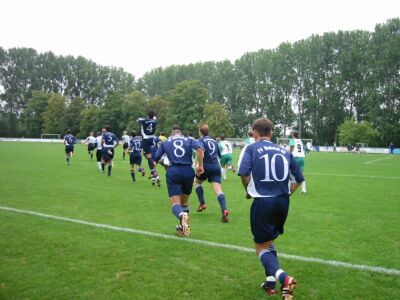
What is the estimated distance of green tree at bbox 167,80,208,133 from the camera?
75938mm

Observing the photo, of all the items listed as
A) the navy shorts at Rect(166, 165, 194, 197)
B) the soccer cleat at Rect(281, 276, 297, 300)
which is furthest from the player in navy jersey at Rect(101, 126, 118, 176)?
the soccer cleat at Rect(281, 276, 297, 300)

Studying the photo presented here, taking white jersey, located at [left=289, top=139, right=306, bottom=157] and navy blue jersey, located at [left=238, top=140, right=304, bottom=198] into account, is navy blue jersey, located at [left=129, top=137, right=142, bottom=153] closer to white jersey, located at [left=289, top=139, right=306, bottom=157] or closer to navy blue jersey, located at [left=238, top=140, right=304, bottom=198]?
white jersey, located at [left=289, top=139, right=306, bottom=157]

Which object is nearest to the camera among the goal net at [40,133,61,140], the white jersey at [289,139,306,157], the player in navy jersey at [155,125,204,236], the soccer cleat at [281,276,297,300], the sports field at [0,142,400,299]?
the soccer cleat at [281,276,297,300]

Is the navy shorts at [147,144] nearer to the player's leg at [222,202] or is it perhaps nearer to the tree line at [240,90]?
the player's leg at [222,202]

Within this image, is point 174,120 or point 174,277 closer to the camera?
point 174,277

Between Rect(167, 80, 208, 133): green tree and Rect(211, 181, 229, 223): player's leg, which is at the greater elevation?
Rect(167, 80, 208, 133): green tree

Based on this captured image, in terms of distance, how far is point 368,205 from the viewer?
1074cm

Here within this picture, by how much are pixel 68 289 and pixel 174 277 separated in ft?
4.27

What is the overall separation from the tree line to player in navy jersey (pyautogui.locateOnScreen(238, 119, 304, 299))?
62.6 metres

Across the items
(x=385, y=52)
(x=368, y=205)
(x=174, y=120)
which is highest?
(x=385, y=52)

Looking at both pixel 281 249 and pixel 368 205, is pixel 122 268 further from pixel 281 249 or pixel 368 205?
pixel 368 205

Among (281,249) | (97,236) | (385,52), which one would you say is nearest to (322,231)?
(281,249)

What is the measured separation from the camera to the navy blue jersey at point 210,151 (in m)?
9.17

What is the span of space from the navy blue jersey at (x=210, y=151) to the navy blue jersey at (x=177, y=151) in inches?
62.4
